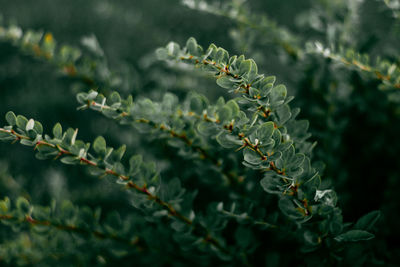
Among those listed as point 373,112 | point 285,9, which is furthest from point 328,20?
point 285,9

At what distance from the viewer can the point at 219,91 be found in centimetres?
103

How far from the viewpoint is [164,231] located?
0.60m

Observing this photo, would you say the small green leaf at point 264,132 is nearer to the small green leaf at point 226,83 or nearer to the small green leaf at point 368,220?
the small green leaf at point 226,83

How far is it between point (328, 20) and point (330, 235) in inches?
21.7

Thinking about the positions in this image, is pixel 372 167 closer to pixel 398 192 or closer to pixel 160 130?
pixel 398 192

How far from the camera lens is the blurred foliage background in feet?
2.28

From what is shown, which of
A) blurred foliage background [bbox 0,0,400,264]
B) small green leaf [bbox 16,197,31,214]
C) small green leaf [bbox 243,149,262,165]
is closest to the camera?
small green leaf [bbox 243,149,262,165]

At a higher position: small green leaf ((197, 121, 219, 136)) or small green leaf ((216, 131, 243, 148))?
small green leaf ((216, 131, 243, 148))

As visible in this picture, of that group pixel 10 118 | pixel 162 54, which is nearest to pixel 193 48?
pixel 162 54

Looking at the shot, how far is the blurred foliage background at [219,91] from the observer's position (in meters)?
0.69

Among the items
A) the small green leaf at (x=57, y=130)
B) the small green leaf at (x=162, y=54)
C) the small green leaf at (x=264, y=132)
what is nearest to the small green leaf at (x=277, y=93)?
the small green leaf at (x=264, y=132)

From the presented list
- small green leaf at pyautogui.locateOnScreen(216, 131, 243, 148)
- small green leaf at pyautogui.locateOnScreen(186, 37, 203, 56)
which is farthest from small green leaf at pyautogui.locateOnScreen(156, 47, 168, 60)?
small green leaf at pyautogui.locateOnScreen(216, 131, 243, 148)

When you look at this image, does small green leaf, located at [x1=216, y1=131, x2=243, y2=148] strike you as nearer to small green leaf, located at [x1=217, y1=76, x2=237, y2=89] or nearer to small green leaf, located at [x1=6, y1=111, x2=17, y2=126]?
small green leaf, located at [x1=217, y1=76, x2=237, y2=89]

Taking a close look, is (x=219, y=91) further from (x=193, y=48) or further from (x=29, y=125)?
(x=29, y=125)
